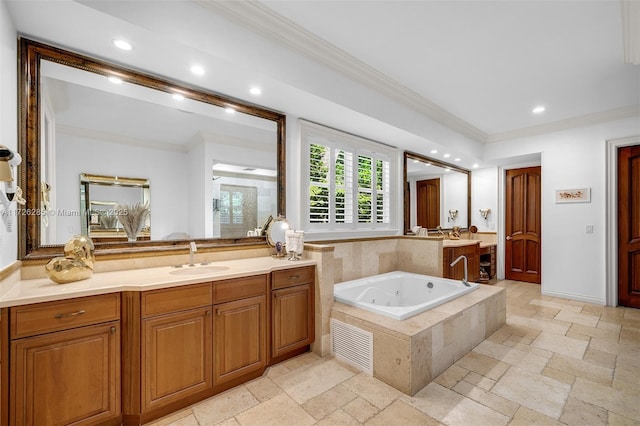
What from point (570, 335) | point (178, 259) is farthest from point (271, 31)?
point (570, 335)

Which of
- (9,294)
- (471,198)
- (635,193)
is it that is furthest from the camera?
(471,198)

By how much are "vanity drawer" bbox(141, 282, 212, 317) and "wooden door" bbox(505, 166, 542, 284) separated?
5.72 meters

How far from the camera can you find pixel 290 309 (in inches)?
94.6

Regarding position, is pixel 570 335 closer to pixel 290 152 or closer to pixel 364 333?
pixel 364 333

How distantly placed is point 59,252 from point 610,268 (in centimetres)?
609

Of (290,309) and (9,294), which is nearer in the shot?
(9,294)

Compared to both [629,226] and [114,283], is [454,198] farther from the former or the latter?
[114,283]

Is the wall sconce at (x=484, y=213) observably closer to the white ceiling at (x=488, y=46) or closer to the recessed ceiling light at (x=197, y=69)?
the white ceiling at (x=488, y=46)

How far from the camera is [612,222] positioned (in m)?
3.94

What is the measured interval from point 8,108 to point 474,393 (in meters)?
3.35

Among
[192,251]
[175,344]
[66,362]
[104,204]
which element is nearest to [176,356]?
[175,344]

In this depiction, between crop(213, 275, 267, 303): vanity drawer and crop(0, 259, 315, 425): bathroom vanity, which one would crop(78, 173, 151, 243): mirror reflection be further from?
crop(213, 275, 267, 303): vanity drawer

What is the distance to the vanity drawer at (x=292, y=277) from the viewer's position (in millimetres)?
2309

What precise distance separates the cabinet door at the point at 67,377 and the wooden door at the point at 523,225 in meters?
6.23
